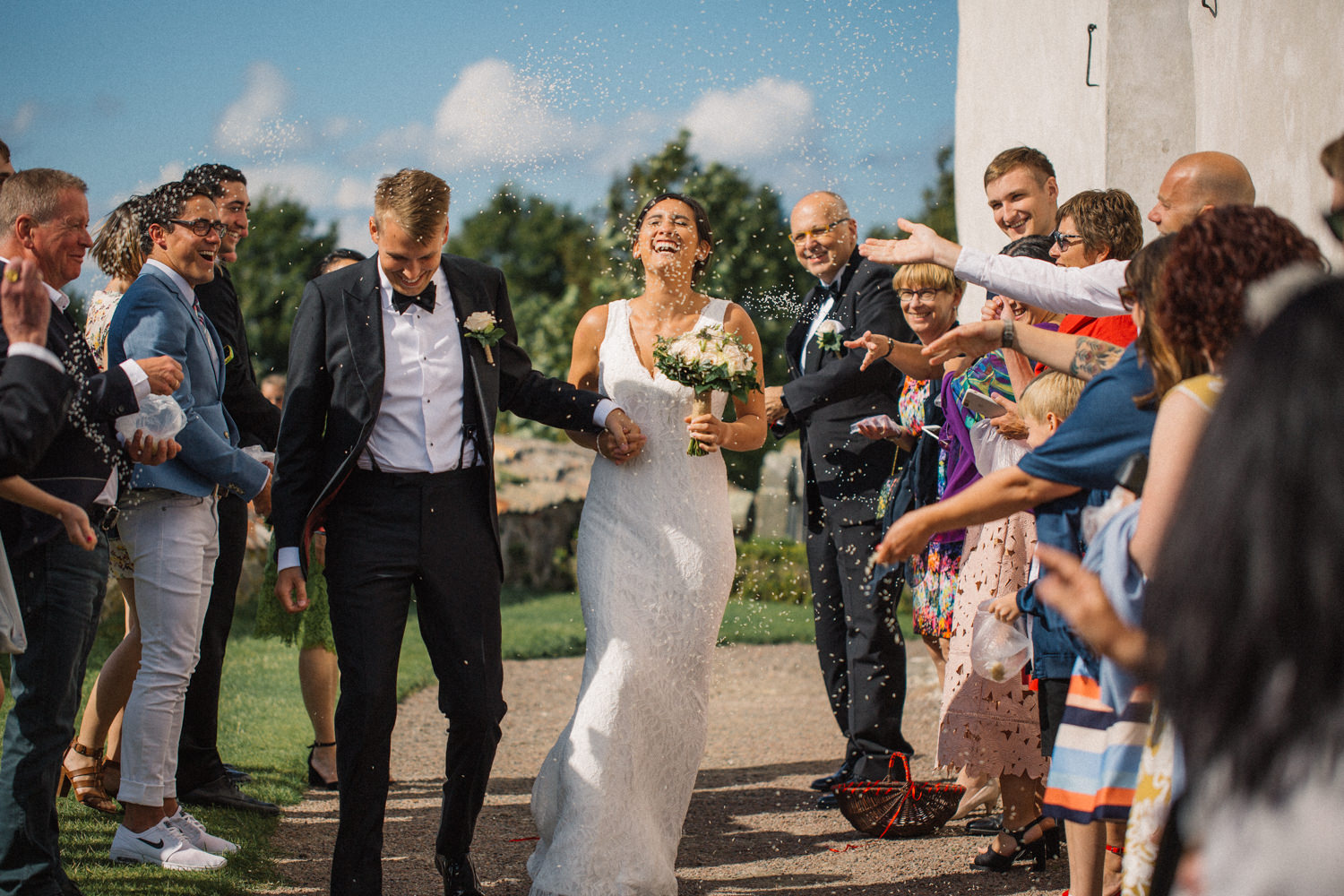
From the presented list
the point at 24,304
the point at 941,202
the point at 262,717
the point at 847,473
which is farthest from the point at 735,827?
the point at 941,202

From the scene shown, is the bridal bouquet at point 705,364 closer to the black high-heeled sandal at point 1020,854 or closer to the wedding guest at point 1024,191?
the wedding guest at point 1024,191

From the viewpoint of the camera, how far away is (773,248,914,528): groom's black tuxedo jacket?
20.3 feet

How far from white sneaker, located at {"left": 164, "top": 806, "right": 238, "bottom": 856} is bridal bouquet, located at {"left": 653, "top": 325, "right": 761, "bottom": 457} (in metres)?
2.69

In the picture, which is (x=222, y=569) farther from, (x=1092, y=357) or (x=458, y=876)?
(x=1092, y=357)

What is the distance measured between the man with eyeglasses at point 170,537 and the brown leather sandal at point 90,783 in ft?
2.21

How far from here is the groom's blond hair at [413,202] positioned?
13.9 ft

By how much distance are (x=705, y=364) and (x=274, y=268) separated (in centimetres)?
2976

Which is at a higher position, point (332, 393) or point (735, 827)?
point (332, 393)

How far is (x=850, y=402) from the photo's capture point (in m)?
6.30

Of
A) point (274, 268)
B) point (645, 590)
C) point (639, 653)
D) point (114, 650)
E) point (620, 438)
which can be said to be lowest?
point (114, 650)

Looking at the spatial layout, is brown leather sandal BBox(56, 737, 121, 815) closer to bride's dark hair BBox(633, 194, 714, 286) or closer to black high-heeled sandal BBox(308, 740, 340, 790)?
black high-heeled sandal BBox(308, 740, 340, 790)

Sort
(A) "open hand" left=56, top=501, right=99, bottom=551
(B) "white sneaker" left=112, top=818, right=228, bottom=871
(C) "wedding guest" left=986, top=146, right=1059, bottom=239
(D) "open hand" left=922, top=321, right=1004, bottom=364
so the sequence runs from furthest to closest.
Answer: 1. (C) "wedding guest" left=986, top=146, right=1059, bottom=239
2. (B) "white sneaker" left=112, top=818, right=228, bottom=871
3. (D) "open hand" left=922, top=321, right=1004, bottom=364
4. (A) "open hand" left=56, top=501, right=99, bottom=551

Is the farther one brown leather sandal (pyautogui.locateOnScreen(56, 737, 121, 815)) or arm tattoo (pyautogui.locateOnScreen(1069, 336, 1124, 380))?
brown leather sandal (pyautogui.locateOnScreen(56, 737, 121, 815))

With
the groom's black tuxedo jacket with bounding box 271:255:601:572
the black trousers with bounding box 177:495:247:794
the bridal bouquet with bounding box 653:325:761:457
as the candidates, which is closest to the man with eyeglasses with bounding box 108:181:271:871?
the groom's black tuxedo jacket with bounding box 271:255:601:572
